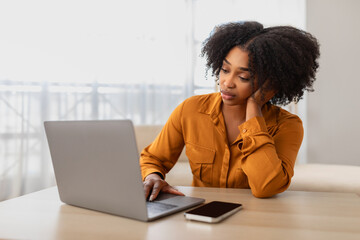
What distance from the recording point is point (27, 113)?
2742mm

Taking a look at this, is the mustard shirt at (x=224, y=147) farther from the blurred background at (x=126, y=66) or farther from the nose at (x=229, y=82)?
the blurred background at (x=126, y=66)

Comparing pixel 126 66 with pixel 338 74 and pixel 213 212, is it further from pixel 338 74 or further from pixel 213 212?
pixel 213 212

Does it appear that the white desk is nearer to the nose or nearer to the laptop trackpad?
the laptop trackpad

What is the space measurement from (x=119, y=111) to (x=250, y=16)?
1.54 meters

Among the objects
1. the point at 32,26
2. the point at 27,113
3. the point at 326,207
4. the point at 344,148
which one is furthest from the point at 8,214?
the point at 344,148

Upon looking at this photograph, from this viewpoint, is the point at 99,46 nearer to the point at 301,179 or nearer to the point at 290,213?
the point at 301,179

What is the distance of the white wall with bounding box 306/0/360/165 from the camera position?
316 cm

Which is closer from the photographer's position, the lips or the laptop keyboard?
the laptop keyboard

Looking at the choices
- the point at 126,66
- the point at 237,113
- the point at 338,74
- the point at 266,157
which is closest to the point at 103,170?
the point at 266,157

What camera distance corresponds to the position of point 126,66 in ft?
9.94

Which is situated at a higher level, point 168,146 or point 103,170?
point 103,170

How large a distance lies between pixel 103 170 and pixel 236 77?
0.59 meters

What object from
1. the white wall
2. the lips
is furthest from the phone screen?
the white wall

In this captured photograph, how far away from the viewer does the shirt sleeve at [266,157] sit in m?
1.00
